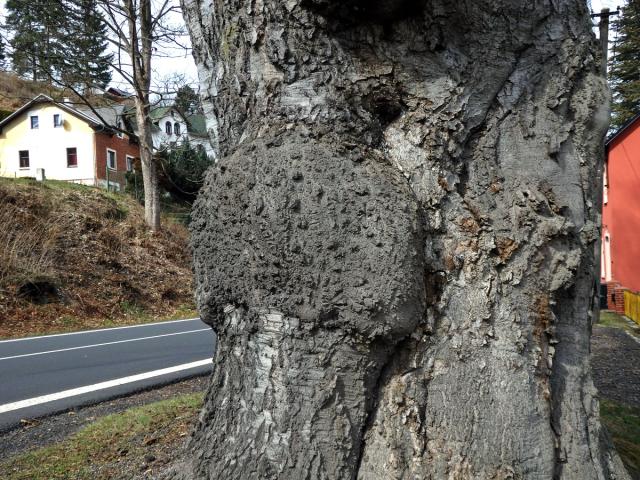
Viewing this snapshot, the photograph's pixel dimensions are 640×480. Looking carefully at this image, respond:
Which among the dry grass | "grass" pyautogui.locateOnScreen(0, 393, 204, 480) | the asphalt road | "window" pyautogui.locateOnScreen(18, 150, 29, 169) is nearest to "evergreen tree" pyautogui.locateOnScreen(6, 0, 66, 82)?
the dry grass

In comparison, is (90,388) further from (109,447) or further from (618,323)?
(618,323)

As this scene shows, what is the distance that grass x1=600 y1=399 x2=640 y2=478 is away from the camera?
3.50 metres

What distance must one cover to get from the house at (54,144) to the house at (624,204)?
28813 millimetres

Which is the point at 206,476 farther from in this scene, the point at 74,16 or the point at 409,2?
the point at 74,16

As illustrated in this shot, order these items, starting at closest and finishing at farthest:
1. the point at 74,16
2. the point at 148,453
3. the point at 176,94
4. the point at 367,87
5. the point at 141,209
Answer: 1. the point at 367,87
2. the point at 148,453
3. the point at 74,16
4. the point at 176,94
5. the point at 141,209

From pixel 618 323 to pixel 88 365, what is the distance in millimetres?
11394

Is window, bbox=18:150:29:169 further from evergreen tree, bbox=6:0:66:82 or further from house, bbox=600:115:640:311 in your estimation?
house, bbox=600:115:640:311

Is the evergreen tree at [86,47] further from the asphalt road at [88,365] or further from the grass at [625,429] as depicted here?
the grass at [625,429]

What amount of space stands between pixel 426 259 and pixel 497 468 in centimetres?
82

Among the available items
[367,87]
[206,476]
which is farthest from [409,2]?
[206,476]

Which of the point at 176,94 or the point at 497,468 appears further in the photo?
the point at 176,94

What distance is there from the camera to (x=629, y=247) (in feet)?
63.9

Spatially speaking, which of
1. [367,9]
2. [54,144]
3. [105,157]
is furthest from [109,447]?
[54,144]

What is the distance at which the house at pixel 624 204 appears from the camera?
18.0 m
